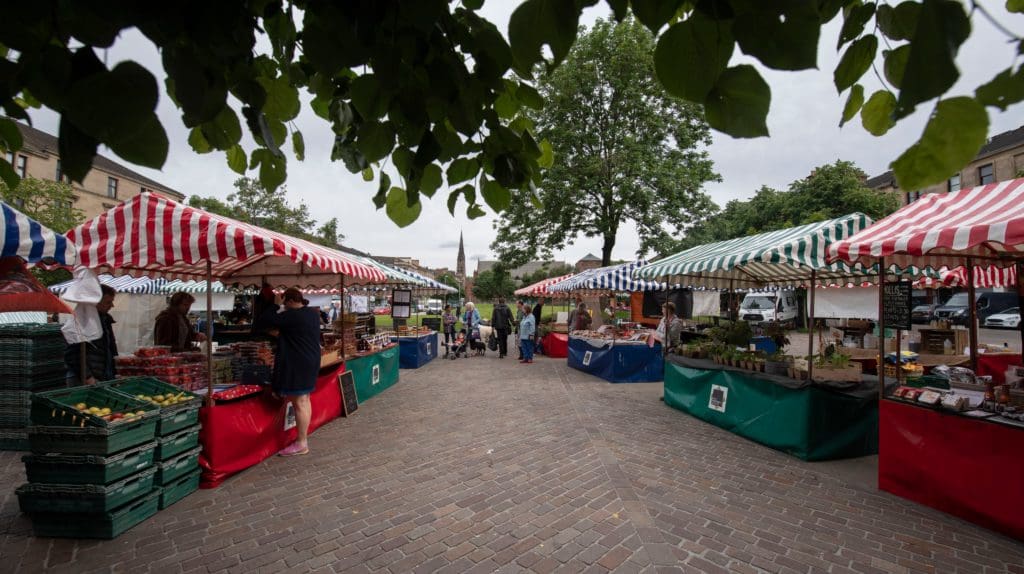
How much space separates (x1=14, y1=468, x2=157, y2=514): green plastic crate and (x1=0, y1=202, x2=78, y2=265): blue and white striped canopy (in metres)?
1.92

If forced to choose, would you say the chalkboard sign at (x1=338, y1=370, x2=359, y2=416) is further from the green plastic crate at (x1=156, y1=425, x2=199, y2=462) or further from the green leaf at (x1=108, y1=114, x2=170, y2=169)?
the green leaf at (x1=108, y1=114, x2=170, y2=169)

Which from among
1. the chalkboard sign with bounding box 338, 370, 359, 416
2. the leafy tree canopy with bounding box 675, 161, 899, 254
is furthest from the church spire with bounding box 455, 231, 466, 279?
the chalkboard sign with bounding box 338, 370, 359, 416

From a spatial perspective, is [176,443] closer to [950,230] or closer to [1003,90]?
[1003,90]

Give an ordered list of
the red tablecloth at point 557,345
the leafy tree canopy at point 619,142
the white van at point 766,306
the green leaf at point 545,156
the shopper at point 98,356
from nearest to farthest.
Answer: the green leaf at point 545,156 < the shopper at point 98,356 < the red tablecloth at point 557,345 < the leafy tree canopy at point 619,142 < the white van at point 766,306

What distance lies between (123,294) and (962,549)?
71.0 feet

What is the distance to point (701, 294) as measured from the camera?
23078mm

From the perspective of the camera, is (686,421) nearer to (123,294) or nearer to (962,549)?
(962,549)

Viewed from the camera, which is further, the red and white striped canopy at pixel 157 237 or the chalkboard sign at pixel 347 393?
the chalkboard sign at pixel 347 393

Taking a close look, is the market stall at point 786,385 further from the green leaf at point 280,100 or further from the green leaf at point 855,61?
the green leaf at point 280,100

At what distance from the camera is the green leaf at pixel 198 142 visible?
6.06ft

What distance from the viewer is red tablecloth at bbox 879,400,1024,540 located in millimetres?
3582

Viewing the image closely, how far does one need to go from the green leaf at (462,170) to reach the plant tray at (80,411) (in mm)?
3724

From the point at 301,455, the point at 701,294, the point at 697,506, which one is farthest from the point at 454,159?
the point at 701,294

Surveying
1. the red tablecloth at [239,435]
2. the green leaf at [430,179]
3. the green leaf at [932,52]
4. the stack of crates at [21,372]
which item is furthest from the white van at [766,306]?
the green leaf at [932,52]
